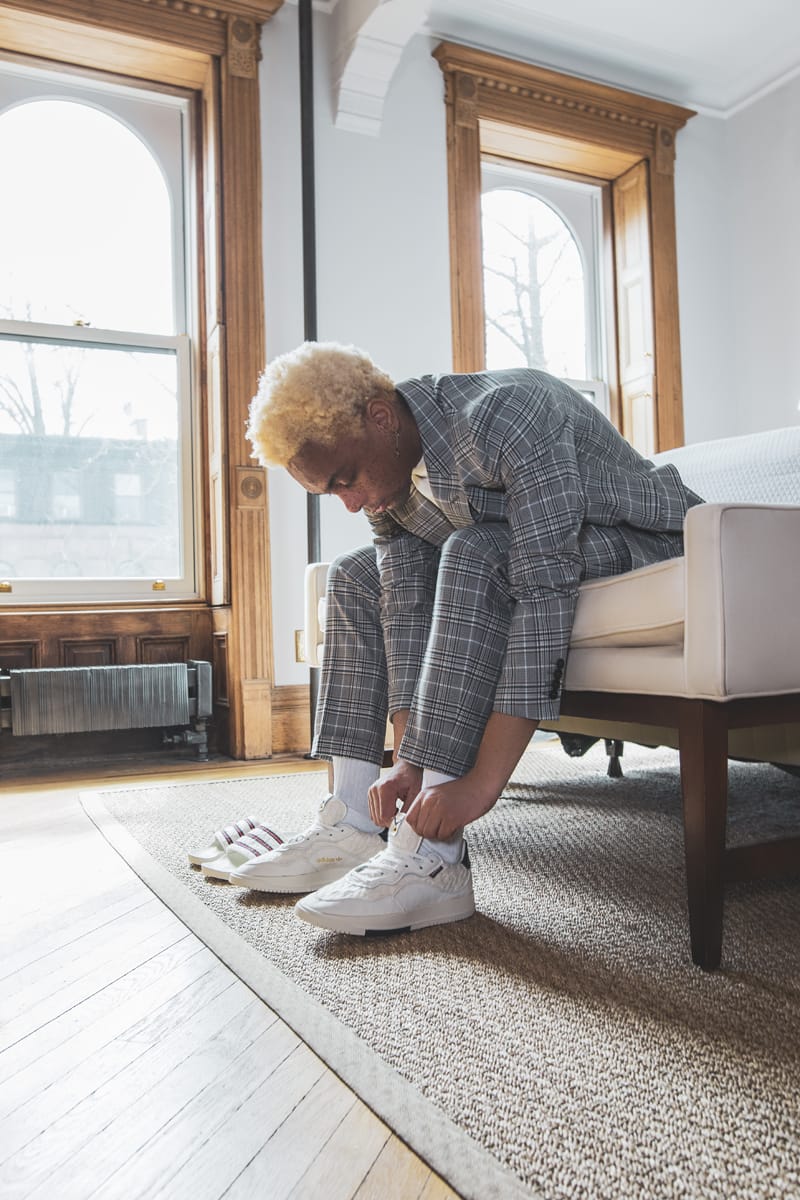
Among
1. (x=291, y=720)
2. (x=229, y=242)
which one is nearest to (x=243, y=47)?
(x=229, y=242)

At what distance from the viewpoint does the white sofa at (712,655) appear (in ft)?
3.45

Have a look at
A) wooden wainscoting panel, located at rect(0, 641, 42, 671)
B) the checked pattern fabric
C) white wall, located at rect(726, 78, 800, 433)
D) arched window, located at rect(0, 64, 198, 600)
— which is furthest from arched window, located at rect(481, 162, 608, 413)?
the checked pattern fabric

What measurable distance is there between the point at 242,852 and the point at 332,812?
173 millimetres

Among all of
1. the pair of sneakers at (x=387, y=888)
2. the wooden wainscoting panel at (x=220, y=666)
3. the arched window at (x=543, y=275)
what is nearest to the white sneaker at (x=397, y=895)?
the pair of sneakers at (x=387, y=888)

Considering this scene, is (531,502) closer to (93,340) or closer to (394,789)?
(394,789)

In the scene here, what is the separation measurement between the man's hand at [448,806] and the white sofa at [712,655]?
0.74ft

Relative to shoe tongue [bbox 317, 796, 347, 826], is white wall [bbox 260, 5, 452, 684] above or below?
above

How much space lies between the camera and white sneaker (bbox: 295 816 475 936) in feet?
3.79

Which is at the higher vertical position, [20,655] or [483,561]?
[483,561]

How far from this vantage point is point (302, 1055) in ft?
2.75

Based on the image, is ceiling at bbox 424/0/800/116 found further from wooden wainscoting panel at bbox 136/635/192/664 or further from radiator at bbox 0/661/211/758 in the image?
radiator at bbox 0/661/211/758

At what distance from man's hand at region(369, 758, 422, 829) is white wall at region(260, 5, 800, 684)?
2202 millimetres

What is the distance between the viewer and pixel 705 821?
105 centimetres

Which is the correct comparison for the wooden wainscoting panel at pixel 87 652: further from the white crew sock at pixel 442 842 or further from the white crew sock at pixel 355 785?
the white crew sock at pixel 442 842
